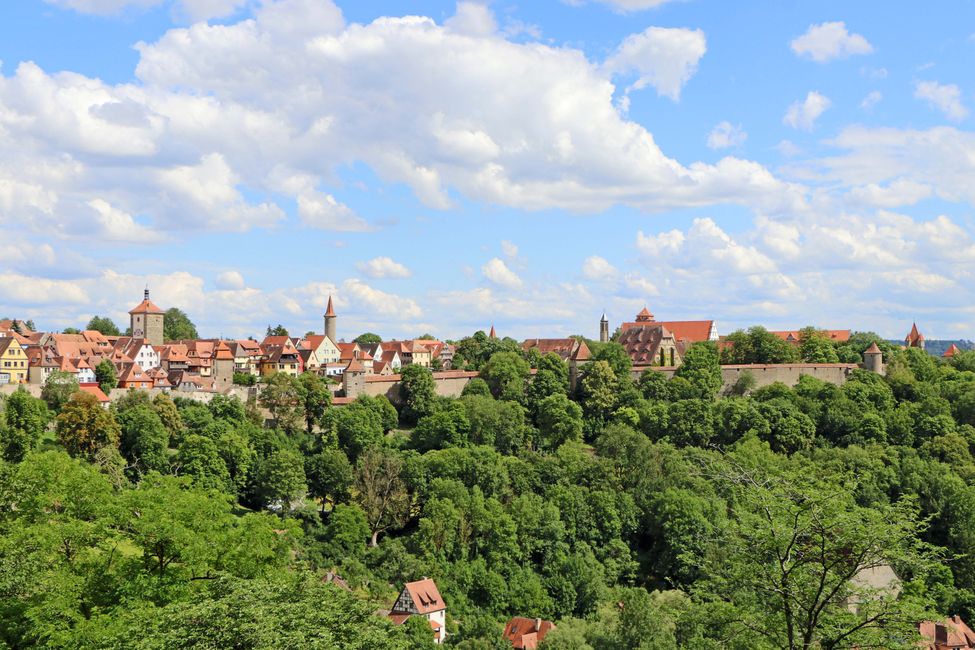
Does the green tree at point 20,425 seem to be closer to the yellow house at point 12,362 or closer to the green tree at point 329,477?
the yellow house at point 12,362

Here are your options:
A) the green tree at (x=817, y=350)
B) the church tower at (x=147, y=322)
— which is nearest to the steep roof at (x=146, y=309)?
the church tower at (x=147, y=322)

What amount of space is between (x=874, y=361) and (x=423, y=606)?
45.4 meters

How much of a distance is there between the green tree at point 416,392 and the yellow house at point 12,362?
24.5 metres

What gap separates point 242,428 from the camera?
5425 centimetres

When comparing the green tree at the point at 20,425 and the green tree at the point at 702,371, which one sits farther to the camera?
the green tree at the point at 702,371

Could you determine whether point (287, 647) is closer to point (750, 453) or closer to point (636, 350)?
point (750, 453)

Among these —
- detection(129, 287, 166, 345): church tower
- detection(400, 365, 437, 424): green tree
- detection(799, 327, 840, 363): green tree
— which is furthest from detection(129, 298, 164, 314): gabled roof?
detection(799, 327, 840, 363): green tree

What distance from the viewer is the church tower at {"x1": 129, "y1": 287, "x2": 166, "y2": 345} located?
79.6 m

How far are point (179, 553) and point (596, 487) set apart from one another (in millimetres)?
39025

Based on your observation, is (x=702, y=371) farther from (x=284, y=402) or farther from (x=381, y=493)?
(x=284, y=402)

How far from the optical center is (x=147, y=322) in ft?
261

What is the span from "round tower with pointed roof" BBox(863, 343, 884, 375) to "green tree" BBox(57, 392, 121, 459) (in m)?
54.4

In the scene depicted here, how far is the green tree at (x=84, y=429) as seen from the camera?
47344mm

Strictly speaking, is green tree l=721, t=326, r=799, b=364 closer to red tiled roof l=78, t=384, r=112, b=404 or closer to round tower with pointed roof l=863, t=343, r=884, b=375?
round tower with pointed roof l=863, t=343, r=884, b=375
